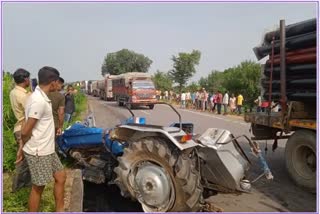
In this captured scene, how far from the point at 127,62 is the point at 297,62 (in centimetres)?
8298

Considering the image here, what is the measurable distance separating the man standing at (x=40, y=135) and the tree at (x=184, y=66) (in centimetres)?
4447

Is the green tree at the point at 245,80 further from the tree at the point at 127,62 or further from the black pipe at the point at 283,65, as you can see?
the black pipe at the point at 283,65

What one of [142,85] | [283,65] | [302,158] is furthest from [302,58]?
[142,85]

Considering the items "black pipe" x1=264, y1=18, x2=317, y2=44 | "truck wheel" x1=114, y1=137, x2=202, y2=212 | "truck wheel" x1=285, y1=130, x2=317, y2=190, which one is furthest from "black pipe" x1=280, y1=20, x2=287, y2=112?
"truck wheel" x1=114, y1=137, x2=202, y2=212

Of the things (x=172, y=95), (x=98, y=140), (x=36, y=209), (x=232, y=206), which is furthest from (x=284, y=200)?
(x=172, y=95)

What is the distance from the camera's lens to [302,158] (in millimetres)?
6012

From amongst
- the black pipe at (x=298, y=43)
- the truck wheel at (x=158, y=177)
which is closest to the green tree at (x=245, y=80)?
the black pipe at (x=298, y=43)

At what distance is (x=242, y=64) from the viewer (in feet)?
167

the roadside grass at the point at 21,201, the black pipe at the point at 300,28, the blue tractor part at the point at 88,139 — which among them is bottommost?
the roadside grass at the point at 21,201

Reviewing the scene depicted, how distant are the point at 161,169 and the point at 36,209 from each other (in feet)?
4.66

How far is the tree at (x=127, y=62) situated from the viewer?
287 ft

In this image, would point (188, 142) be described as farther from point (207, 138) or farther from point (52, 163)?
point (52, 163)

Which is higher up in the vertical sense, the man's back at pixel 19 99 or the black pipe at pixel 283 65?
the black pipe at pixel 283 65

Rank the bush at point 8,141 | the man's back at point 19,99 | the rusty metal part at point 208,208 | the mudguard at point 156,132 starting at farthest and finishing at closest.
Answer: the bush at point 8,141 → the man's back at point 19,99 → the rusty metal part at point 208,208 → the mudguard at point 156,132
